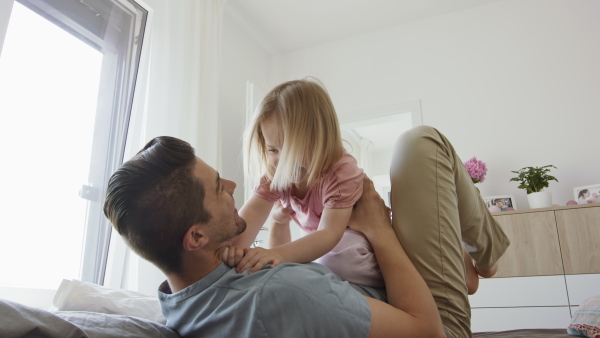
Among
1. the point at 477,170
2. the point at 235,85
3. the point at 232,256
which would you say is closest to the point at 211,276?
the point at 232,256

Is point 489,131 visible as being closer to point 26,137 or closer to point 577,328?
point 577,328

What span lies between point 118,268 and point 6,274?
489 millimetres

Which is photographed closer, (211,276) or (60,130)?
(211,276)

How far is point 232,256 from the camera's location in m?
0.91

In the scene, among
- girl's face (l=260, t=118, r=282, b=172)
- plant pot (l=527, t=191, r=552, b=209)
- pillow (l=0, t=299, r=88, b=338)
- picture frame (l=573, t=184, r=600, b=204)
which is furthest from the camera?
plant pot (l=527, t=191, r=552, b=209)

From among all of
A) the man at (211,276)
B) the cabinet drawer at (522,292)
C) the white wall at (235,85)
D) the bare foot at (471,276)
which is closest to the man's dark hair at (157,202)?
the man at (211,276)

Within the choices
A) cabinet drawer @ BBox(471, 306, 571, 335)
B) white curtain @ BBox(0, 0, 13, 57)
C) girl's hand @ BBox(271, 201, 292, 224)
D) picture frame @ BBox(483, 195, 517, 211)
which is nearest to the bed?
girl's hand @ BBox(271, 201, 292, 224)

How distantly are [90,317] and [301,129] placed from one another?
2.38 feet

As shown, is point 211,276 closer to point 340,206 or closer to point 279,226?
point 340,206

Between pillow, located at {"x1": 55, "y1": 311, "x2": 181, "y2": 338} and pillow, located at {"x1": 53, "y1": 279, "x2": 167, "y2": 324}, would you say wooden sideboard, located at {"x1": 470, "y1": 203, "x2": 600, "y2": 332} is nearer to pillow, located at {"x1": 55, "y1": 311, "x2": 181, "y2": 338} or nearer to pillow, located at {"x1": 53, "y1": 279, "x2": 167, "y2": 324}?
pillow, located at {"x1": 53, "y1": 279, "x2": 167, "y2": 324}

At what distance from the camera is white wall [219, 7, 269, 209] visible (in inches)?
142

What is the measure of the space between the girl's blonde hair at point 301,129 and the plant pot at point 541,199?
92.1 inches

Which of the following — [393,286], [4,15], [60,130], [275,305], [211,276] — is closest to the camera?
[275,305]

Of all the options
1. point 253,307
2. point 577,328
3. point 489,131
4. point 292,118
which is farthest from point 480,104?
point 253,307
